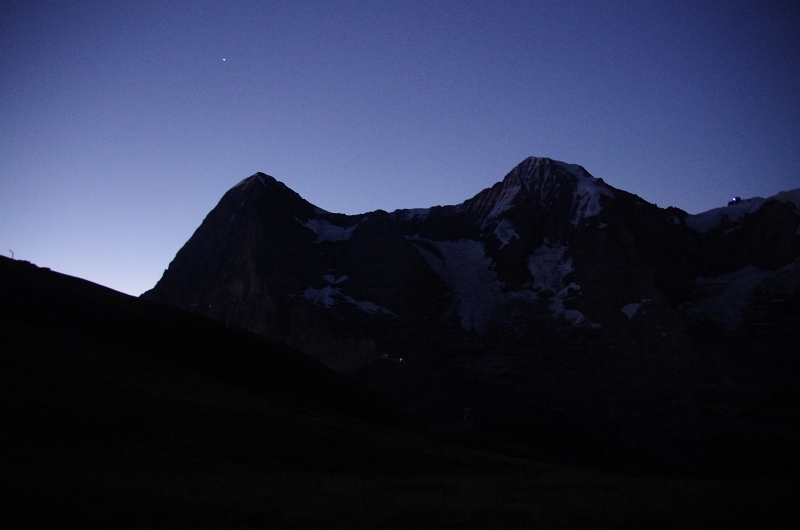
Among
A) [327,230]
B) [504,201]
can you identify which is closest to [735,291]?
[504,201]

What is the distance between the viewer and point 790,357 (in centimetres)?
9381

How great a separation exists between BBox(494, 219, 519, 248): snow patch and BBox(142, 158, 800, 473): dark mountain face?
0.38m

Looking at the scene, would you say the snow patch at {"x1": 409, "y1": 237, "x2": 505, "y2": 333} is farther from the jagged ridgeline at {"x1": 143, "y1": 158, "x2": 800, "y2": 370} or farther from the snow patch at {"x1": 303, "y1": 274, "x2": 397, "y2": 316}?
the snow patch at {"x1": 303, "y1": 274, "x2": 397, "y2": 316}

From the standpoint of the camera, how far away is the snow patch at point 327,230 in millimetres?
158637

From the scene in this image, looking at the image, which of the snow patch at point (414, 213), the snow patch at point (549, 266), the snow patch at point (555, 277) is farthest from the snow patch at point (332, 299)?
the snow patch at point (414, 213)

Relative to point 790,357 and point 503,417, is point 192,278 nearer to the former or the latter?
point 503,417

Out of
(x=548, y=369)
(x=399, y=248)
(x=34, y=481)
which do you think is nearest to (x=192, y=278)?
(x=399, y=248)

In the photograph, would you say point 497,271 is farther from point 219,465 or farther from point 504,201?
point 219,465

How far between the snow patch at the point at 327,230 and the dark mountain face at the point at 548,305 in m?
0.70

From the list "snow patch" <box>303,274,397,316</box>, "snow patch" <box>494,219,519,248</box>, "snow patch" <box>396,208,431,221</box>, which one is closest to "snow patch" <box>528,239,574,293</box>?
"snow patch" <box>494,219,519,248</box>

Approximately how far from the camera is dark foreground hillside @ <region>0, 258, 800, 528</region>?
12.7 meters

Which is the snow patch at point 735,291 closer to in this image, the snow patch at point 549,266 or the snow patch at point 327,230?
the snow patch at point 549,266

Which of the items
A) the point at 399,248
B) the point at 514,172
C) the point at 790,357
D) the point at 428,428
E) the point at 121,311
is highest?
the point at 514,172

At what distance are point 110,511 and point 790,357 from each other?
343 feet
